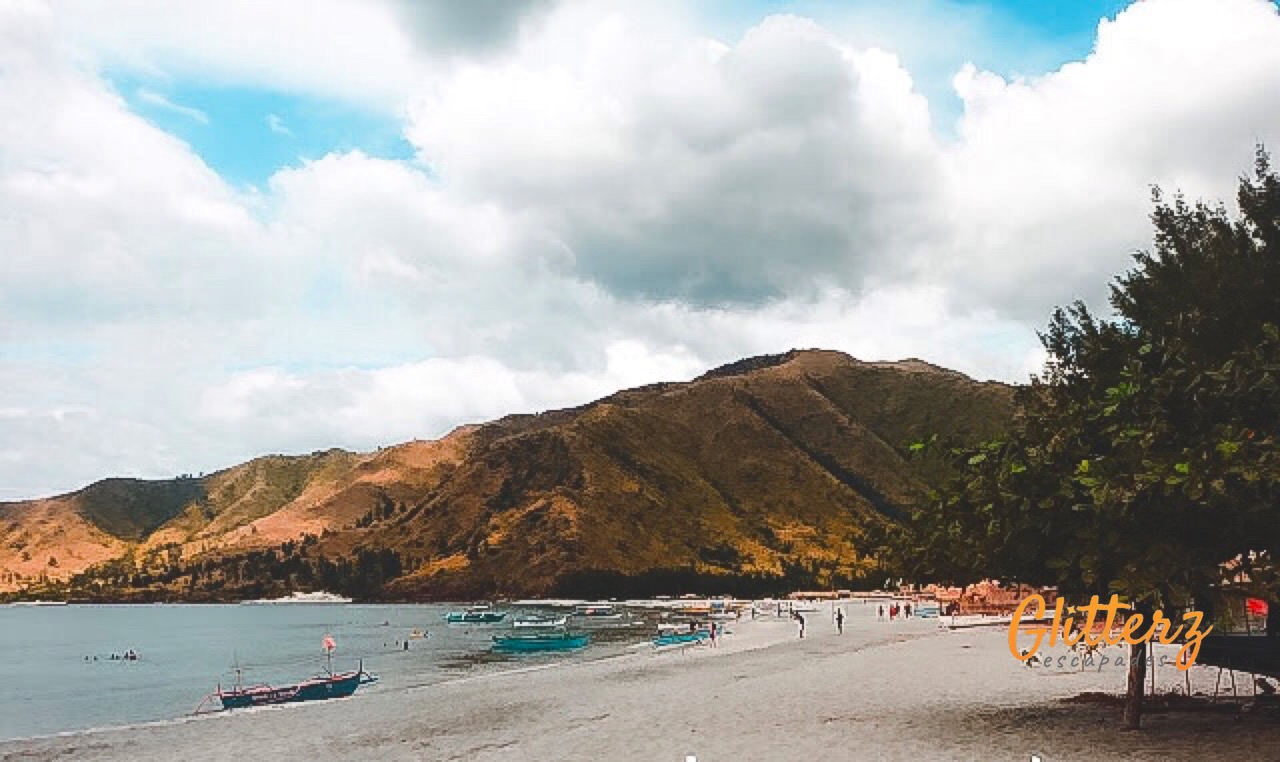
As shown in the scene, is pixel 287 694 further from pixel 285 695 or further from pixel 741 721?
pixel 741 721

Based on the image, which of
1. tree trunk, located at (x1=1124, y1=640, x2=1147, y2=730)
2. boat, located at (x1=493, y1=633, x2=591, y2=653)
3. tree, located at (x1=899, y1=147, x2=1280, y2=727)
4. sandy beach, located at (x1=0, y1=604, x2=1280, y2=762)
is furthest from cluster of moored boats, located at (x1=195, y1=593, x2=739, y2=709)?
tree trunk, located at (x1=1124, y1=640, x2=1147, y2=730)

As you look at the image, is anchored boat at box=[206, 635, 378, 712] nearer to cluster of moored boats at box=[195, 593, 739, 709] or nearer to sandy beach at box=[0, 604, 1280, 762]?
cluster of moored boats at box=[195, 593, 739, 709]

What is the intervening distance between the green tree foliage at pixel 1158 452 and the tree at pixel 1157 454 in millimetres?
42

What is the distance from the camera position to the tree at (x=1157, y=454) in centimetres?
2055

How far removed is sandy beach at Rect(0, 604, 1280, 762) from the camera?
25.3m

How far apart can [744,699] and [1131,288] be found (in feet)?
70.3

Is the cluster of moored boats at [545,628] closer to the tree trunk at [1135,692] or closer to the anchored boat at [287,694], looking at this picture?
the anchored boat at [287,694]

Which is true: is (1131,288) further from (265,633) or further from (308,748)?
(265,633)

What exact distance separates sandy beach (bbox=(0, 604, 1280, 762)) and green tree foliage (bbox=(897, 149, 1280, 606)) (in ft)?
14.2

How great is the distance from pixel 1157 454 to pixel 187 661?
105616 mm

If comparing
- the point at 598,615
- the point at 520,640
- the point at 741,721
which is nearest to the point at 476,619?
the point at 598,615

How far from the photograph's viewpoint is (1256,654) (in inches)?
1025

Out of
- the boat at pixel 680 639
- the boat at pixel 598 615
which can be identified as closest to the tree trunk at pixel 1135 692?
the boat at pixel 680 639

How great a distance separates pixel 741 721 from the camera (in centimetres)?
3294
